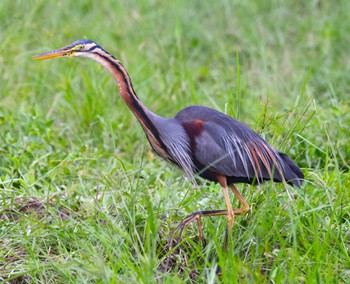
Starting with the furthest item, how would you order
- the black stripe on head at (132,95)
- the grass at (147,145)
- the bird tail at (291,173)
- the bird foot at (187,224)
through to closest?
the bird tail at (291,173) < the bird foot at (187,224) < the black stripe on head at (132,95) < the grass at (147,145)

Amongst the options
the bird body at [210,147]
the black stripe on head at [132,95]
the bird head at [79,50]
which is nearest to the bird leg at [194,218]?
the bird body at [210,147]

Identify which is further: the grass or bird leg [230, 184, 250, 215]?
bird leg [230, 184, 250, 215]

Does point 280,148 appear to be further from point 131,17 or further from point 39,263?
point 131,17

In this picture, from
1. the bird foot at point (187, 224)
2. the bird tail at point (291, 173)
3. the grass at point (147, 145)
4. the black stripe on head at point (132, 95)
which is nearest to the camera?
the grass at point (147, 145)

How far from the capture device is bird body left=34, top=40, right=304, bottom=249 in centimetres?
404

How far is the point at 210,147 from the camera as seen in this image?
4102 mm

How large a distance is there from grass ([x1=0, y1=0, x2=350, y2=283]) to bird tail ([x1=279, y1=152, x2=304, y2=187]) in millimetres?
75

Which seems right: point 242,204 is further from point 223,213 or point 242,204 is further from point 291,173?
point 291,173

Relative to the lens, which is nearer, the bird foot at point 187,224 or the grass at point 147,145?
the grass at point 147,145

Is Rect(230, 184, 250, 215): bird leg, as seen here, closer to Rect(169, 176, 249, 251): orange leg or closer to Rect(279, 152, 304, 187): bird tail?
Rect(169, 176, 249, 251): orange leg

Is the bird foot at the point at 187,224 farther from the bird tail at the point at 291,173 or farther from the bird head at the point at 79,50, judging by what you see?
the bird head at the point at 79,50

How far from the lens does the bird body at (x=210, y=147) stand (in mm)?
4039

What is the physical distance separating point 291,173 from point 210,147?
17.7 inches

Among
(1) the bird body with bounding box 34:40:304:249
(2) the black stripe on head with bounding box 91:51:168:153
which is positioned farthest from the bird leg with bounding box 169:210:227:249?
(2) the black stripe on head with bounding box 91:51:168:153
